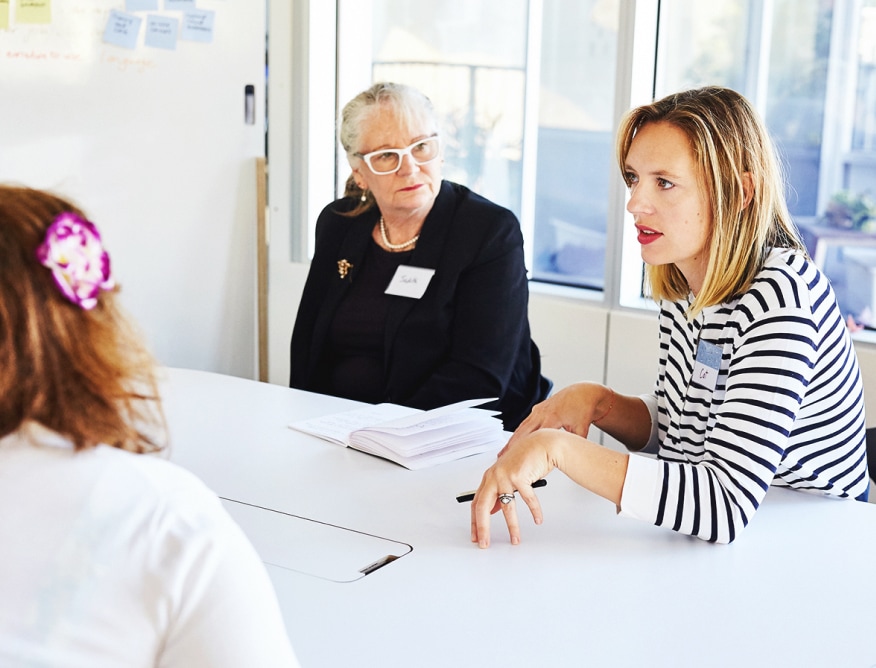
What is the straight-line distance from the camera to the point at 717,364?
5.34 feet

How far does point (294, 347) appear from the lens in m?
2.82

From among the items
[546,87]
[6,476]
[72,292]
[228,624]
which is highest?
[546,87]

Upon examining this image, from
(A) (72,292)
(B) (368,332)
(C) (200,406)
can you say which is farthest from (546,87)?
(A) (72,292)

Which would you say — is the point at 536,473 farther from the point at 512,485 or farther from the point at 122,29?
the point at 122,29

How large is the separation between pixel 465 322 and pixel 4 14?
6.55ft

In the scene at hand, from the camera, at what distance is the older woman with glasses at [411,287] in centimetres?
252

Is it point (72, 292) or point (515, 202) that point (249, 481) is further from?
point (515, 202)

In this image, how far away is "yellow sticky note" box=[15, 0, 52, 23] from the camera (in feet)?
10.9

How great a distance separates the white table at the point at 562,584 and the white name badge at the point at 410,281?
0.85 meters

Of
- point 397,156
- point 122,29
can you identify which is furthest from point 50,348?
point 122,29

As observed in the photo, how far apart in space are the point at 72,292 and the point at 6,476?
5.8 inches

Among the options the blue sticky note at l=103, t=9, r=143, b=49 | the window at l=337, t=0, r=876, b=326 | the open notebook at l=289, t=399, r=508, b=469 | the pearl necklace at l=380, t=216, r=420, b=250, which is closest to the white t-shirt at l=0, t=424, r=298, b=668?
the open notebook at l=289, t=399, r=508, b=469

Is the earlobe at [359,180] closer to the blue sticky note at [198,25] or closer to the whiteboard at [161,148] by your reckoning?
the whiteboard at [161,148]

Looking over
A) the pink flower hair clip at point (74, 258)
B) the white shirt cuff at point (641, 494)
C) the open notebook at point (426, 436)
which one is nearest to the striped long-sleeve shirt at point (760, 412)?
the white shirt cuff at point (641, 494)
